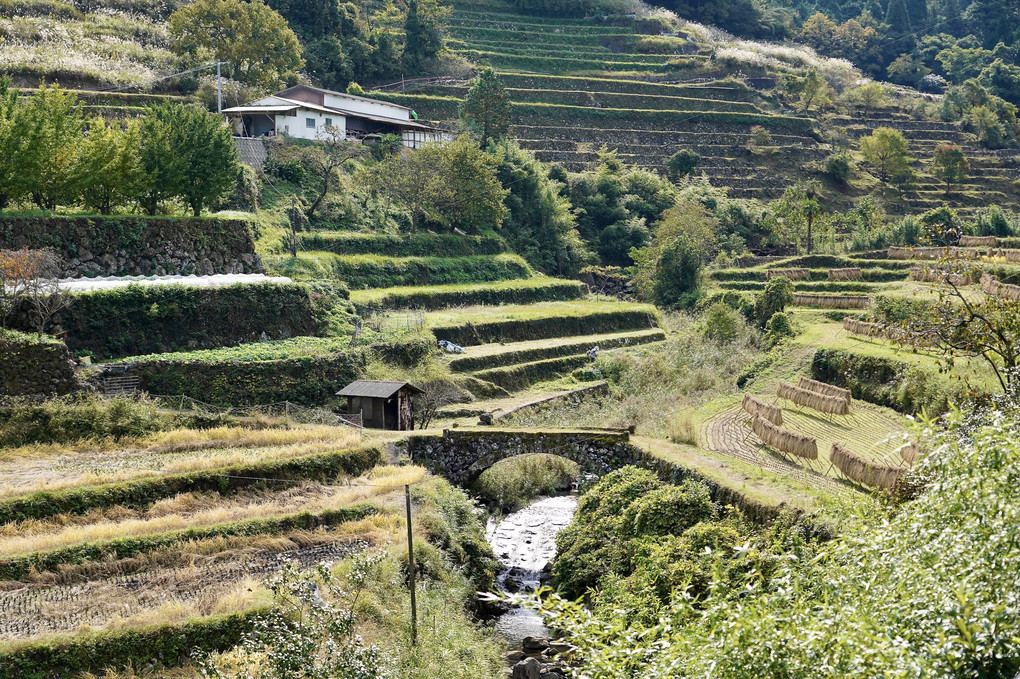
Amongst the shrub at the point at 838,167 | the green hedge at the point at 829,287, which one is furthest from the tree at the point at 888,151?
the green hedge at the point at 829,287

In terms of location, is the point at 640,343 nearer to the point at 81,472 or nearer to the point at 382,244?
the point at 382,244

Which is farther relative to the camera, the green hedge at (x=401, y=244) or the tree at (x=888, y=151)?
the tree at (x=888, y=151)

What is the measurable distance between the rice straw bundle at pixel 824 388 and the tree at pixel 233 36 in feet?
128

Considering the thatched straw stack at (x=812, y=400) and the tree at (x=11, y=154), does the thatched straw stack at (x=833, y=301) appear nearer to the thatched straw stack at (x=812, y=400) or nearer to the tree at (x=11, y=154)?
the thatched straw stack at (x=812, y=400)

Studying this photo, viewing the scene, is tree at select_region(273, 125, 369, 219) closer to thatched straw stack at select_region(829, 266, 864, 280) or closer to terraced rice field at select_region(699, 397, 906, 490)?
terraced rice field at select_region(699, 397, 906, 490)

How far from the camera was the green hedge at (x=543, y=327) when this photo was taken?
43.8 meters

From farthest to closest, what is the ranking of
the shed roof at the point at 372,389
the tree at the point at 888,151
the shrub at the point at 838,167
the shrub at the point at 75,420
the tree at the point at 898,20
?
the tree at the point at 898,20 < the tree at the point at 888,151 < the shrub at the point at 838,167 < the shed roof at the point at 372,389 < the shrub at the point at 75,420

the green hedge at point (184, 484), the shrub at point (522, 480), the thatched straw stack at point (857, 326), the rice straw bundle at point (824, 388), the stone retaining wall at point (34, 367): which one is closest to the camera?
the green hedge at point (184, 484)

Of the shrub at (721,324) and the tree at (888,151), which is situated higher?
the tree at (888,151)

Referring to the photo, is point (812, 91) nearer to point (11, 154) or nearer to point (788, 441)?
point (788, 441)

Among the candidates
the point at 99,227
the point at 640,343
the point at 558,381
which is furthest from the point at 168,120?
the point at 640,343

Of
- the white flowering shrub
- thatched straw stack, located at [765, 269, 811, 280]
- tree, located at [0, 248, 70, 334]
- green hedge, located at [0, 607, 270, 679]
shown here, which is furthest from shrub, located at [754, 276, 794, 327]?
green hedge, located at [0, 607, 270, 679]

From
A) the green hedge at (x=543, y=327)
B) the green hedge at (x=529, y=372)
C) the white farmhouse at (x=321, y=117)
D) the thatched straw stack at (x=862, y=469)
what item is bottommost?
the green hedge at (x=529, y=372)

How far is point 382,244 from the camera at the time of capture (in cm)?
4916
